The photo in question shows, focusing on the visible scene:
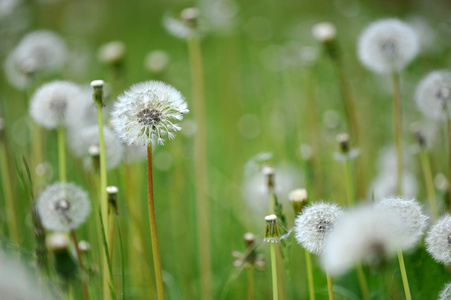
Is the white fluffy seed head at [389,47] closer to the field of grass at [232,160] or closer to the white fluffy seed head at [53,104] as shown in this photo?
the field of grass at [232,160]

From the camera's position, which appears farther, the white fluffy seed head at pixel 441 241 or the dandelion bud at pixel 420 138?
the dandelion bud at pixel 420 138

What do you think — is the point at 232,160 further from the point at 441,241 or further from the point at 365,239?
the point at 365,239

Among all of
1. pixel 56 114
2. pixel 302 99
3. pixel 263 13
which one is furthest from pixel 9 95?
pixel 263 13

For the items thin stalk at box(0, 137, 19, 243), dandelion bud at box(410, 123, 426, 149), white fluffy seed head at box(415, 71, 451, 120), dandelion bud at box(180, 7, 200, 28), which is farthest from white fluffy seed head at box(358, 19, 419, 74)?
thin stalk at box(0, 137, 19, 243)

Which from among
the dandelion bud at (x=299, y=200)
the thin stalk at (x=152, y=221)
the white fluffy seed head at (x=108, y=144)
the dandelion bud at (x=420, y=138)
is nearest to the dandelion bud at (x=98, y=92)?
the thin stalk at (x=152, y=221)

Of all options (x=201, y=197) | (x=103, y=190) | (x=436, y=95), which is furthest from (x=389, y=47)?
(x=103, y=190)

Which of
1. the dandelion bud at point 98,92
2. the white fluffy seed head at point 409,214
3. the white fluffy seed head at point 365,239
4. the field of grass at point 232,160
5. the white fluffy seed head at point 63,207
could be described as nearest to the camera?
the white fluffy seed head at point 365,239
